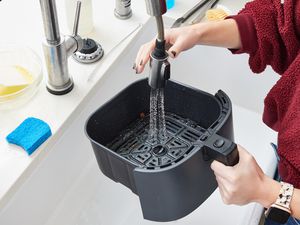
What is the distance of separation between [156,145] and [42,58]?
0.29m

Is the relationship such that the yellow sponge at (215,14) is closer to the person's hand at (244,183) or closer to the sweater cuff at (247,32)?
the sweater cuff at (247,32)

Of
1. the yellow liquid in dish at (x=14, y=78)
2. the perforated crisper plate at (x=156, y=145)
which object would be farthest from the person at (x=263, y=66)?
the yellow liquid in dish at (x=14, y=78)

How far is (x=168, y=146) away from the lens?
80cm

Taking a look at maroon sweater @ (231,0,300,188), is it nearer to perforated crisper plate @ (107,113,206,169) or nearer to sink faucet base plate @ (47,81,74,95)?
perforated crisper plate @ (107,113,206,169)

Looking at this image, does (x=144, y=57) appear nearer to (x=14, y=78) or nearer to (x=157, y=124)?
(x=157, y=124)

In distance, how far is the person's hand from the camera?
69cm

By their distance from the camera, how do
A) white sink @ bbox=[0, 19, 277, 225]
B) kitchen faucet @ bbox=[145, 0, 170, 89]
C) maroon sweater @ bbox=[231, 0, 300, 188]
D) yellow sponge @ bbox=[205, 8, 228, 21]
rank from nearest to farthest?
kitchen faucet @ bbox=[145, 0, 170, 89], maroon sweater @ bbox=[231, 0, 300, 188], white sink @ bbox=[0, 19, 277, 225], yellow sponge @ bbox=[205, 8, 228, 21]

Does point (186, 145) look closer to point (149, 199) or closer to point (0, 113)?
point (149, 199)

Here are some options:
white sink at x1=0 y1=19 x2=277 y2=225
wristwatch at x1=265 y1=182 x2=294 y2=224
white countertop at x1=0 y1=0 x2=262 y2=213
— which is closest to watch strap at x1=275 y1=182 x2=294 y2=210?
wristwatch at x1=265 y1=182 x2=294 y2=224

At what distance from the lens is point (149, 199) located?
71 centimetres

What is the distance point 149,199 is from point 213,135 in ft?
0.46

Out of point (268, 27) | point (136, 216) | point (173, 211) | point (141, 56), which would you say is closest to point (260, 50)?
point (268, 27)

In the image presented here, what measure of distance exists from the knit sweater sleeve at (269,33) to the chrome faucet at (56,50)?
0.99ft

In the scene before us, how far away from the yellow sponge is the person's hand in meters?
0.42
